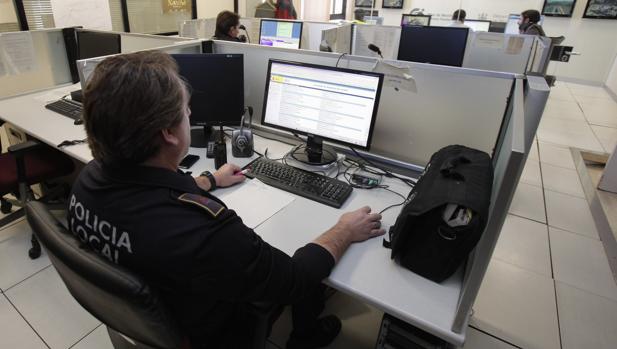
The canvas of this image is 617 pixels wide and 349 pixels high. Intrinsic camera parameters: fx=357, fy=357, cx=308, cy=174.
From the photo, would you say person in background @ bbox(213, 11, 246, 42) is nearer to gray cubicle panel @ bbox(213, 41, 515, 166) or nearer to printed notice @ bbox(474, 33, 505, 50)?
gray cubicle panel @ bbox(213, 41, 515, 166)

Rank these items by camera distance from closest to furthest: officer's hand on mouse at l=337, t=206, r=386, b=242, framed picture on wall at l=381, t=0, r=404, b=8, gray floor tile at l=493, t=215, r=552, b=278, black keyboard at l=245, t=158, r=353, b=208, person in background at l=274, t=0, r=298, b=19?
officer's hand on mouse at l=337, t=206, r=386, b=242 < black keyboard at l=245, t=158, r=353, b=208 < gray floor tile at l=493, t=215, r=552, b=278 < person in background at l=274, t=0, r=298, b=19 < framed picture on wall at l=381, t=0, r=404, b=8

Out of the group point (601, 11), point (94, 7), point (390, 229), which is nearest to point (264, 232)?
point (390, 229)

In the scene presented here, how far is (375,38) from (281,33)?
0.95 metres

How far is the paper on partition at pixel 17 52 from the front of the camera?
2.15 m

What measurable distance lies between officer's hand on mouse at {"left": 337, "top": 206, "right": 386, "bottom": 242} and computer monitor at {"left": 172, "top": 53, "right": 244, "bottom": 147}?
0.87 meters

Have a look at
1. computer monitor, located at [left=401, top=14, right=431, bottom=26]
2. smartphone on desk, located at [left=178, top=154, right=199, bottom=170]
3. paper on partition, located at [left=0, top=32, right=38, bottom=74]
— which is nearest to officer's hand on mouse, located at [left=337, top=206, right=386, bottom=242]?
smartphone on desk, located at [left=178, top=154, right=199, bottom=170]

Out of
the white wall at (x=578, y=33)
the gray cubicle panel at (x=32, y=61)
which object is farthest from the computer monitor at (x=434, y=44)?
the white wall at (x=578, y=33)

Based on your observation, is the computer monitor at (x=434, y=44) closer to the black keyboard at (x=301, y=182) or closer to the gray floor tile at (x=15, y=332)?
the black keyboard at (x=301, y=182)

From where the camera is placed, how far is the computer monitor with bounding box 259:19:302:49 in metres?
3.49

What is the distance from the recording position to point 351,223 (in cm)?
112

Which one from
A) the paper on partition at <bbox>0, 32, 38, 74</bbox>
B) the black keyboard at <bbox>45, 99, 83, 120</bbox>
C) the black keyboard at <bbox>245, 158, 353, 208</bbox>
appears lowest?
the black keyboard at <bbox>245, 158, 353, 208</bbox>

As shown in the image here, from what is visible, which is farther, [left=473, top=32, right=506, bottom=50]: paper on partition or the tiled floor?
[left=473, top=32, right=506, bottom=50]: paper on partition

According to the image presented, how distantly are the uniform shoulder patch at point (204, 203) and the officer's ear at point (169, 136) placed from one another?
125mm

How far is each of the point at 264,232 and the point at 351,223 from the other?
280 millimetres
